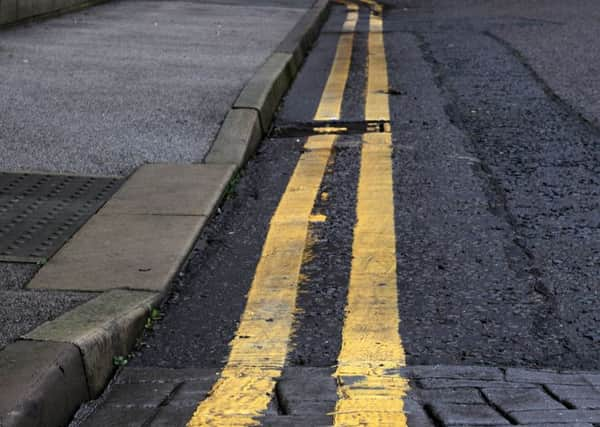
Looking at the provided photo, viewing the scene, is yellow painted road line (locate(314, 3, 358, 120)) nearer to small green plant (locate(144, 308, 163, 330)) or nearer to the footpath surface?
the footpath surface

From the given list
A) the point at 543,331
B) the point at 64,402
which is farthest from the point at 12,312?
the point at 543,331

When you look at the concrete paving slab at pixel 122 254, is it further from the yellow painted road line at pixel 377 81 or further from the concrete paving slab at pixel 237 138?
the yellow painted road line at pixel 377 81

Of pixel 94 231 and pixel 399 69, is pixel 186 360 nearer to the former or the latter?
pixel 94 231

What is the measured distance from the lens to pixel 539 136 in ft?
21.9

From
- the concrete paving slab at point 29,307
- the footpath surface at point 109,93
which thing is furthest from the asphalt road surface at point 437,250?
the footpath surface at point 109,93

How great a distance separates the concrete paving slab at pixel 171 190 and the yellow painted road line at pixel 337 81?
1.91m

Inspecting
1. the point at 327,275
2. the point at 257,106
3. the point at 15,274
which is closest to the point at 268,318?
the point at 327,275

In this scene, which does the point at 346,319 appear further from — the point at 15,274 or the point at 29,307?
the point at 15,274

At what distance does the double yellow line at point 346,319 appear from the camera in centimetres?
305

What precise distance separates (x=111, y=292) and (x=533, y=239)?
66.4 inches

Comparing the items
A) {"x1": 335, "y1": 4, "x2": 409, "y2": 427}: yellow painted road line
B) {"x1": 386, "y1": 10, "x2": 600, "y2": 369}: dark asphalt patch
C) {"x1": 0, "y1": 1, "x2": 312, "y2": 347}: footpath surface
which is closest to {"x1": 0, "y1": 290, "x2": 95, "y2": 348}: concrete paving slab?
{"x1": 0, "y1": 1, "x2": 312, "y2": 347}: footpath surface

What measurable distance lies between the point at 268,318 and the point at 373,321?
33 cm

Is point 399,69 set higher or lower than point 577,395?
lower

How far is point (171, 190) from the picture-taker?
524 cm
